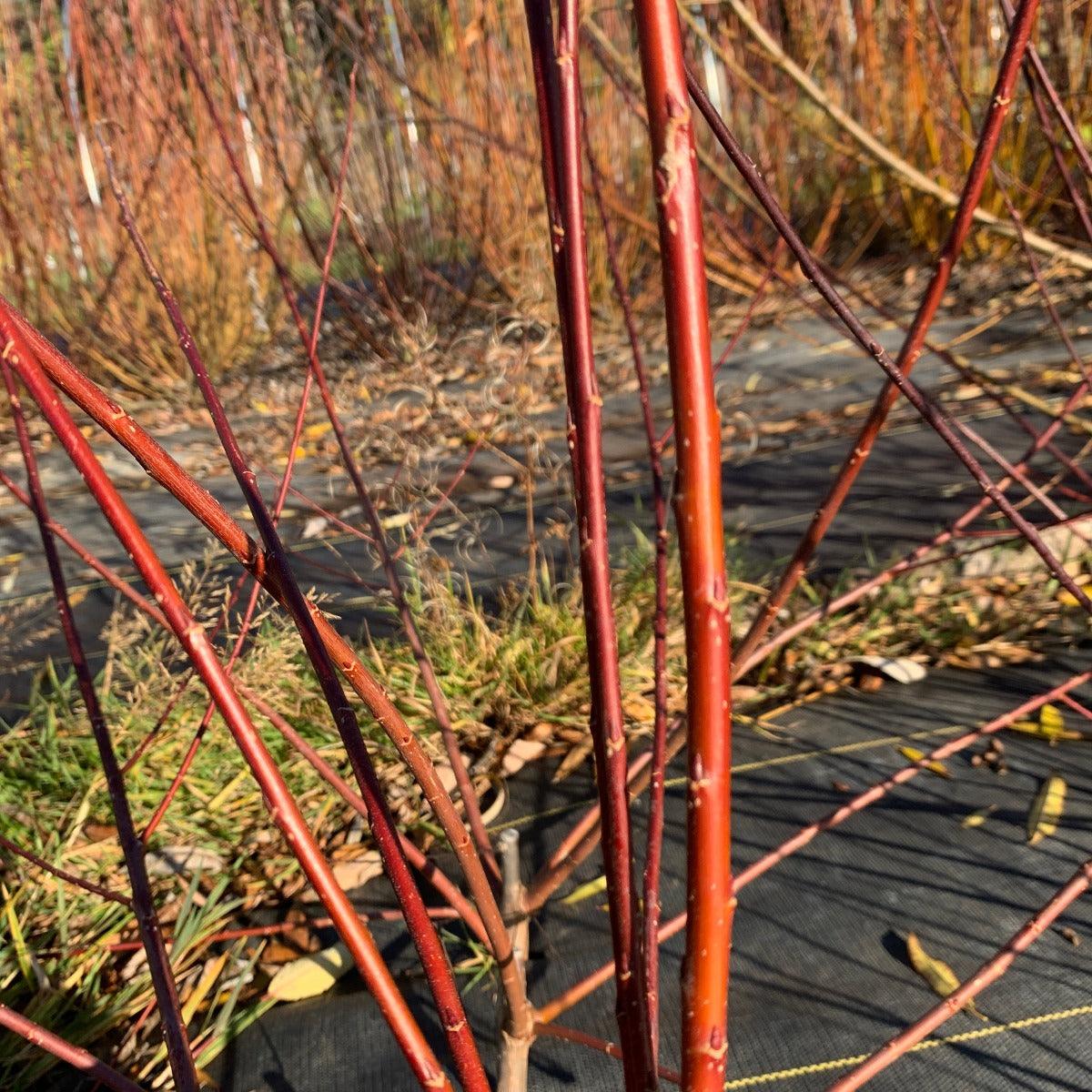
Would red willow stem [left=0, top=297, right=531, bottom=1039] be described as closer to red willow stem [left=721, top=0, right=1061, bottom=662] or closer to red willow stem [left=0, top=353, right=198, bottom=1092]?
red willow stem [left=0, top=353, right=198, bottom=1092]

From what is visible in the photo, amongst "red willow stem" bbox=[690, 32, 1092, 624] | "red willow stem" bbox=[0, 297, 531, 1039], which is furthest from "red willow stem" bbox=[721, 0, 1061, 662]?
"red willow stem" bbox=[0, 297, 531, 1039]

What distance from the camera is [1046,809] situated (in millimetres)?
1526

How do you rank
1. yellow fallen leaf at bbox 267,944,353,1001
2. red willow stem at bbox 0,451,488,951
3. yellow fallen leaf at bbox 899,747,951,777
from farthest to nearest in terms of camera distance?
1. yellow fallen leaf at bbox 899,747,951,777
2. yellow fallen leaf at bbox 267,944,353,1001
3. red willow stem at bbox 0,451,488,951

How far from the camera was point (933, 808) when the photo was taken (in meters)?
1.57

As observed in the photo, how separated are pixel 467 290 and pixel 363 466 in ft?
9.15

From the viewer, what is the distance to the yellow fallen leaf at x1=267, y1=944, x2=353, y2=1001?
1.46 m

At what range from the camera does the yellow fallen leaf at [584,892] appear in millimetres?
1531

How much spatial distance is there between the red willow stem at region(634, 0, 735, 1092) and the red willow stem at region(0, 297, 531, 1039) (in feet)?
0.76

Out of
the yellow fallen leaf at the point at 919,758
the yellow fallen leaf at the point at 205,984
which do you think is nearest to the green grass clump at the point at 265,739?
the yellow fallen leaf at the point at 205,984

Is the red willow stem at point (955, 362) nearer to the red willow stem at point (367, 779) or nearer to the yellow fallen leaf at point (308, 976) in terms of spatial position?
the red willow stem at point (367, 779)

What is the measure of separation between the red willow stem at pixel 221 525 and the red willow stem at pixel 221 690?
A: 0.02m

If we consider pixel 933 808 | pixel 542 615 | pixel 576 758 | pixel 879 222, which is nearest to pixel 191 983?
pixel 576 758

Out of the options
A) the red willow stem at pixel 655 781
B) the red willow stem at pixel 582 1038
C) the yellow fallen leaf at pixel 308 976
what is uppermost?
the red willow stem at pixel 655 781

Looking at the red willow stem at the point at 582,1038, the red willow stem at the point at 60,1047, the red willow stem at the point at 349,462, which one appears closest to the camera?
the red willow stem at the point at 60,1047
